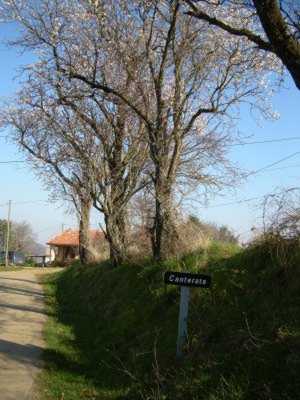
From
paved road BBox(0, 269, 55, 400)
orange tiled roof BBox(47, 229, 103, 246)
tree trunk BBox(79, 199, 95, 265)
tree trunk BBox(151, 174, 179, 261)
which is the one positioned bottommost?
paved road BBox(0, 269, 55, 400)

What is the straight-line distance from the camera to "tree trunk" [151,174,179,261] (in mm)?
15109

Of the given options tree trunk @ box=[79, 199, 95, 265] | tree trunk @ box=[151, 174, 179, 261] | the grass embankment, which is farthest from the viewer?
tree trunk @ box=[79, 199, 95, 265]

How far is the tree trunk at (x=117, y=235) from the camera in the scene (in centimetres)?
2036

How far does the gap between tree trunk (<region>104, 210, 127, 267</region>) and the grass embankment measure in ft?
17.9

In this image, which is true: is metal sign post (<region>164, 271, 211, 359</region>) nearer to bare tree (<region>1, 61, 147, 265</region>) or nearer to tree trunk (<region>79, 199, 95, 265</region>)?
bare tree (<region>1, 61, 147, 265</region>)

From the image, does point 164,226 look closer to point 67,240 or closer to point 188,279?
point 188,279

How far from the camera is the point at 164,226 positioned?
1548 cm

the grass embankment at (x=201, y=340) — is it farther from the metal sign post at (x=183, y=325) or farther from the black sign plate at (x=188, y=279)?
the black sign plate at (x=188, y=279)

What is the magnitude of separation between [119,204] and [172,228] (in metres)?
7.02

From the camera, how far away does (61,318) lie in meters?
17.2

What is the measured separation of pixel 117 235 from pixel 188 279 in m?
12.7

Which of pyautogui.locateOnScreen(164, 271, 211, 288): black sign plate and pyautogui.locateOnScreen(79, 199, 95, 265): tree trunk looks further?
pyautogui.locateOnScreen(79, 199, 95, 265): tree trunk

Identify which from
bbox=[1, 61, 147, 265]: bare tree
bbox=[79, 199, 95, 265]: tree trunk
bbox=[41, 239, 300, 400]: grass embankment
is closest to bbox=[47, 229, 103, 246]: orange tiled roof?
bbox=[79, 199, 95, 265]: tree trunk

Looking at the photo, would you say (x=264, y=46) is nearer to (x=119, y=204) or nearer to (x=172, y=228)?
(x=172, y=228)
